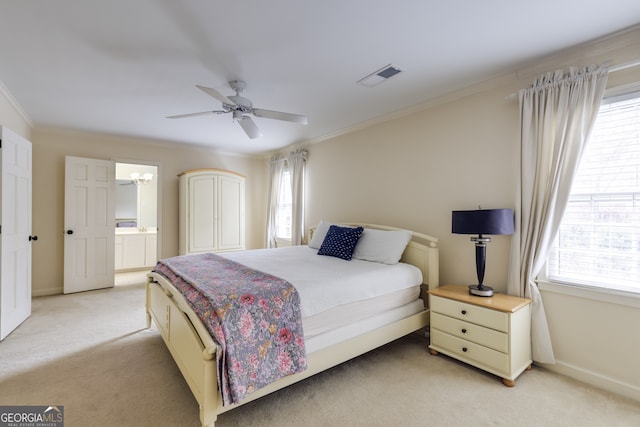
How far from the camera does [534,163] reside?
93.5 inches

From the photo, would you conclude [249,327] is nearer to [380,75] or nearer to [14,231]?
[380,75]

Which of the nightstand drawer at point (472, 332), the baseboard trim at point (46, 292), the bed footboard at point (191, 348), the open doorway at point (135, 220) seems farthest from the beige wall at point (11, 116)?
the nightstand drawer at point (472, 332)

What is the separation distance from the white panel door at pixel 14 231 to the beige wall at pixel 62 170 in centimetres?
112

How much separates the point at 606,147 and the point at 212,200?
5189 millimetres

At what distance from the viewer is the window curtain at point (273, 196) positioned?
5578 mm

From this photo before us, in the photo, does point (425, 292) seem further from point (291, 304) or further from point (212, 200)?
point (212, 200)

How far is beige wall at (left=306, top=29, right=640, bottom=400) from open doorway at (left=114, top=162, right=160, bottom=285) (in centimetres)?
430

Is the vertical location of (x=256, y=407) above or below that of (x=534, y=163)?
below

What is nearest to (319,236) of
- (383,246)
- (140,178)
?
(383,246)

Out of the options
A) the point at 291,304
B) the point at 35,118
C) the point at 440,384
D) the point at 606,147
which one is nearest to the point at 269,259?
the point at 291,304

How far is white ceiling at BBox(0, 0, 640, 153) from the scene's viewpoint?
1778 mm

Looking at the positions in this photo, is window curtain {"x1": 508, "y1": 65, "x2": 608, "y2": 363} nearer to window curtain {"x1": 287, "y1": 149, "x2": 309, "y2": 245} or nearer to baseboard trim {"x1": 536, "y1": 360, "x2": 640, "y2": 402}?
baseboard trim {"x1": 536, "y1": 360, "x2": 640, "y2": 402}

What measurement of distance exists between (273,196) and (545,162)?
4.33 m

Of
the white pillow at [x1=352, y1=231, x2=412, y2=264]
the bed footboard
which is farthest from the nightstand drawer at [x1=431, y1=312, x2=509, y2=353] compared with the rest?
the bed footboard
